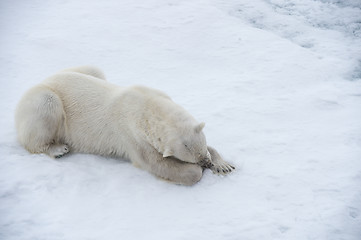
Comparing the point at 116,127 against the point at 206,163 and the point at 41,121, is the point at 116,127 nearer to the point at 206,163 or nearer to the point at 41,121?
the point at 41,121

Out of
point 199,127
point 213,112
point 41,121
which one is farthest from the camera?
point 213,112

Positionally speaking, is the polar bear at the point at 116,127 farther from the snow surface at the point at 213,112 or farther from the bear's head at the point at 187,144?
the snow surface at the point at 213,112

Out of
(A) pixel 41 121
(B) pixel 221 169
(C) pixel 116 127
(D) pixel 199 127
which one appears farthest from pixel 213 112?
(A) pixel 41 121

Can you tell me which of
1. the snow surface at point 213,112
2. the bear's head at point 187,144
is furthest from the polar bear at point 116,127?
the snow surface at point 213,112

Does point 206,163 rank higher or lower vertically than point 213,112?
lower

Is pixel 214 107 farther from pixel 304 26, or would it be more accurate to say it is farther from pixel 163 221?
pixel 304 26

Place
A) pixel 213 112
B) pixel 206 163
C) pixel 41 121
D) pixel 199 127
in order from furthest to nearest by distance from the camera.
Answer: pixel 213 112 → pixel 41 121 → pixel 206 163 → pixel 199 127

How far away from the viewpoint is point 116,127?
4.16 meters

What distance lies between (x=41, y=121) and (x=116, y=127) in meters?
0.92

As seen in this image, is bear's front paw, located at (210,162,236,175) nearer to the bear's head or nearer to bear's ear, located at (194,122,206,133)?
the bear's head

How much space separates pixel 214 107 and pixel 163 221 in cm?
243

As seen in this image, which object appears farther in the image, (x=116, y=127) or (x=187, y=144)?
(x=116, y=127)

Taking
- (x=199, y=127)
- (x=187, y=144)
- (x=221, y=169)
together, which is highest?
(x=199, y=127)

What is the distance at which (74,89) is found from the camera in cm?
435
